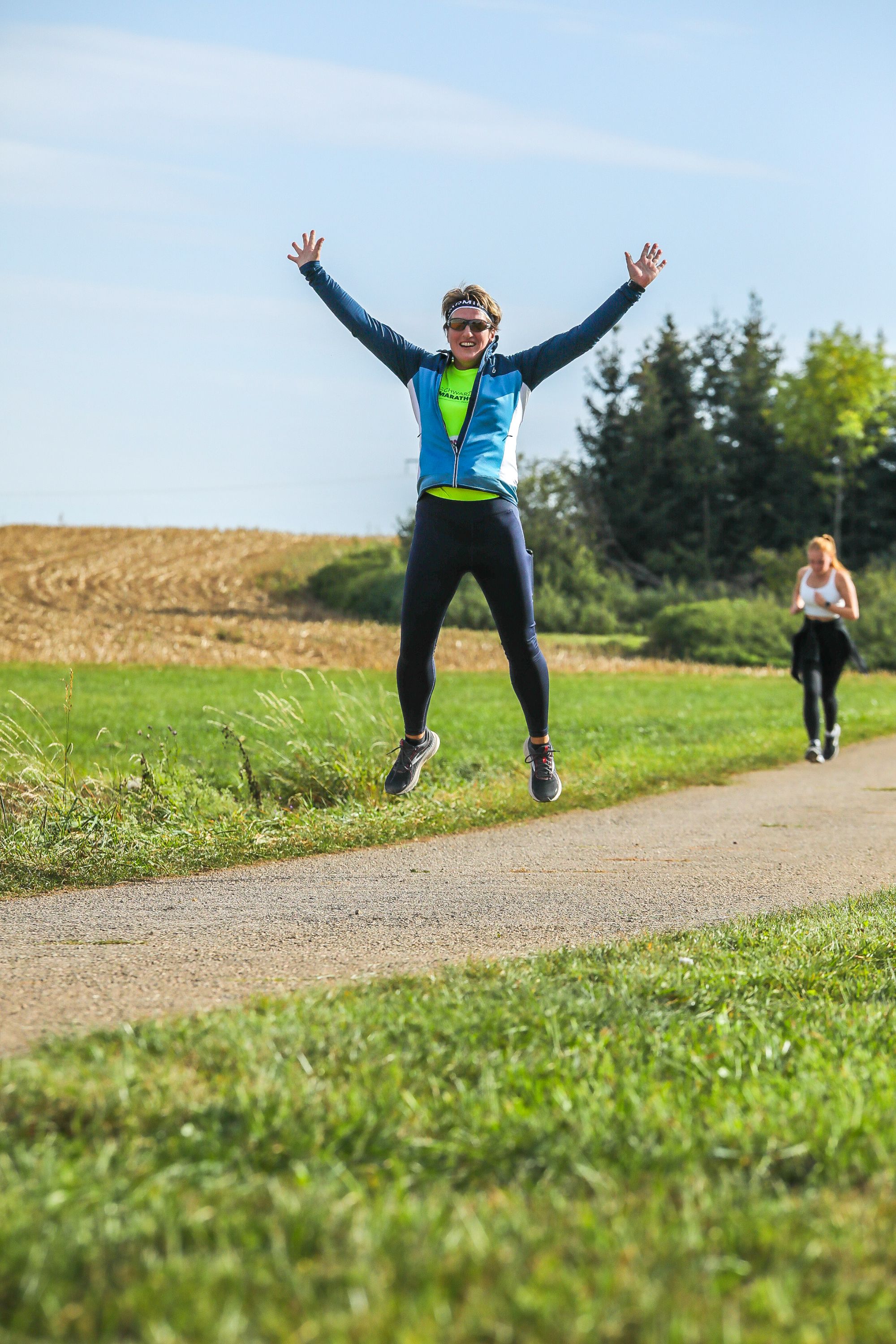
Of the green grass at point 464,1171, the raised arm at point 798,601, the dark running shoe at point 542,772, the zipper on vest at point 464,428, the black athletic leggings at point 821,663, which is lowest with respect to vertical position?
the green grass at point 464,1171

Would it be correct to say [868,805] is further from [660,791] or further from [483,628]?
[483,628]

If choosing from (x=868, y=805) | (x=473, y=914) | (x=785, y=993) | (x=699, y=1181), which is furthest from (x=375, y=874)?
(x=868, y=805)

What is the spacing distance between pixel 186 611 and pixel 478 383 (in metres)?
36.2

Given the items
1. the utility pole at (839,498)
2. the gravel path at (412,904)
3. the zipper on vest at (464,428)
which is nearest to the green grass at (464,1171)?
the gravel path at (412,904)

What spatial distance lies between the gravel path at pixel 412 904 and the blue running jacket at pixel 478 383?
2.25m

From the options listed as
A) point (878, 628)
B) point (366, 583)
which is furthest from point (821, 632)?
point (366, 583)

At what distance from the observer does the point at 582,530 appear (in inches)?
1983

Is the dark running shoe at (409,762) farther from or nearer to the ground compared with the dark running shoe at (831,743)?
farther from the ground

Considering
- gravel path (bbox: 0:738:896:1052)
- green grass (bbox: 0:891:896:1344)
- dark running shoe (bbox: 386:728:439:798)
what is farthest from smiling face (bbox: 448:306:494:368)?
green grass (bbox: 0:891:896:1344)

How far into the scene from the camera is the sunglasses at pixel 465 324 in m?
6.96

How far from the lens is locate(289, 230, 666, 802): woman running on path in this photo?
22.2 ft

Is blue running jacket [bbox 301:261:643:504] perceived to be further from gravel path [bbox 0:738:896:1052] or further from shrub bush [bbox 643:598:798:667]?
shrub bush [bbox 643:598:798:667]

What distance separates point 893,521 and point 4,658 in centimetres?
3753

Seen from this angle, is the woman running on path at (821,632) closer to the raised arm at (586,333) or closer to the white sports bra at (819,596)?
the white sports bra at (819,596)
